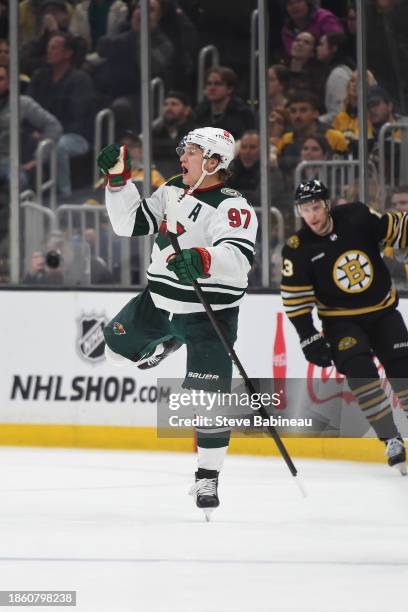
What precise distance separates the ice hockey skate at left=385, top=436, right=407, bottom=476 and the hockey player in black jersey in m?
0.03

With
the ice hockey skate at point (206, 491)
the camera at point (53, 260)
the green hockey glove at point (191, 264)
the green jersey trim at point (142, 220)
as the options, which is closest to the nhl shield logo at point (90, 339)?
the camera at point (53, 260)

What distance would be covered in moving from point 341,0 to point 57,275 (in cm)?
215

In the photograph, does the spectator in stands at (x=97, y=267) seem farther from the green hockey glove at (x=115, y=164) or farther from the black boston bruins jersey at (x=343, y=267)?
the green hockey glove at (x=115, y=164)

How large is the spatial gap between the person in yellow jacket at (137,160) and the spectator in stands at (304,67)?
0.86 meters

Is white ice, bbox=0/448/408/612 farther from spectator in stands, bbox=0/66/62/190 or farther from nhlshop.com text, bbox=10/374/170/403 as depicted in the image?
spectator in stands, bbox=0/66/62/190

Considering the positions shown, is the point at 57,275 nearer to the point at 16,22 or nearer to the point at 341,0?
the point at 16,22

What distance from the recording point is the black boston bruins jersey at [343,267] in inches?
257

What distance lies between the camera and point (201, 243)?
519 cm

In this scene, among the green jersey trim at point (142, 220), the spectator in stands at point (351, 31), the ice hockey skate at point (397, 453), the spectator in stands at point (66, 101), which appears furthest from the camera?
the spectator in stands at point (66, 101)

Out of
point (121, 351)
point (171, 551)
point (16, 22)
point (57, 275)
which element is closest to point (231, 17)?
point (16, 22)

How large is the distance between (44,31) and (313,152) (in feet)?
5.84

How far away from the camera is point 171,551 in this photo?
178 inches

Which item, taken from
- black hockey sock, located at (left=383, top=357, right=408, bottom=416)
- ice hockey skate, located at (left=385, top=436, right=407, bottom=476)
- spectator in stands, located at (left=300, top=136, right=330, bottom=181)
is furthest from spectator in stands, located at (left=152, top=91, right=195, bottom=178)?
ice hockey skate, located at (left=385, top=436, right=407, bottom=476)

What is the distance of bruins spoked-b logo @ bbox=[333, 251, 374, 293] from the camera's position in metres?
6.54
